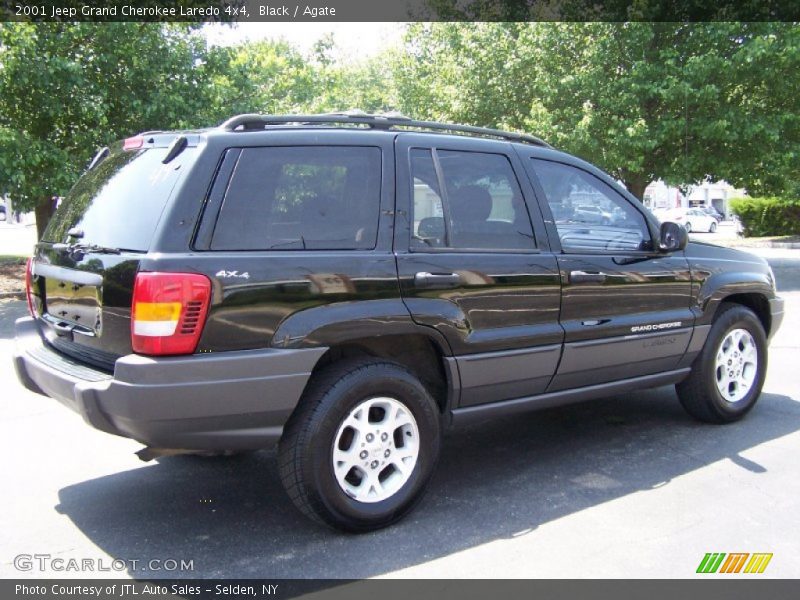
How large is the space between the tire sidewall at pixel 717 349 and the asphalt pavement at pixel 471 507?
0.14 meters

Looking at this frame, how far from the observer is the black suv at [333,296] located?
124 inches

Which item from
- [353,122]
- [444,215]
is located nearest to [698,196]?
[444,215]

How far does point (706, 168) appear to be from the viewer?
1731 centimetres

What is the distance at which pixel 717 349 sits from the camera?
5102mm

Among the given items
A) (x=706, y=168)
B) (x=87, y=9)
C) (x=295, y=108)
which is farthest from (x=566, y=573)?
(x=295, y=108)

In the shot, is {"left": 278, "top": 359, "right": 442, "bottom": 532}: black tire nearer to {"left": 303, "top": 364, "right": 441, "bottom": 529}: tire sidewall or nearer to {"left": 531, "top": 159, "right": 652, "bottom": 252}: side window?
{"left": 303, "top": 364, "right": 441, "bottom": 529}: tire sidewall

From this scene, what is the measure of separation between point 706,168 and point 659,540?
51.2ft

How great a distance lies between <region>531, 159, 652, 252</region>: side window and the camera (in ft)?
14.4

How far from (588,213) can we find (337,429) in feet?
7.22

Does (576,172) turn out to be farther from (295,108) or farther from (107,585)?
(295,108)

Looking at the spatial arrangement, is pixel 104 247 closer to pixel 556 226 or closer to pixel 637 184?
pixel 556 226

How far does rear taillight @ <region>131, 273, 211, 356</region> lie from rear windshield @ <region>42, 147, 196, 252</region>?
0.77 feet

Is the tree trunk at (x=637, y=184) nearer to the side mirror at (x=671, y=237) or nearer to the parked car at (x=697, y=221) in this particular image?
the side mirror at (x=671, y=237)

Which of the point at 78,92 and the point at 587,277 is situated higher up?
the point at 78,92
